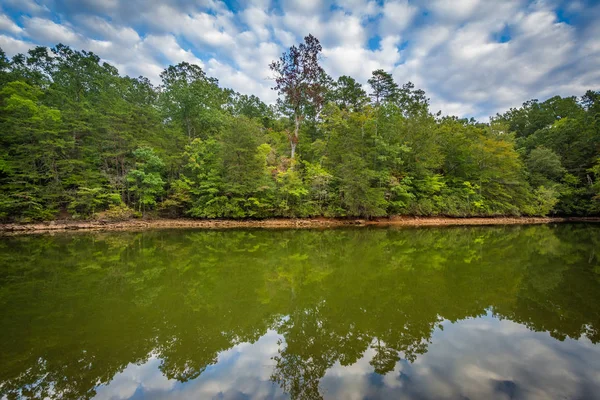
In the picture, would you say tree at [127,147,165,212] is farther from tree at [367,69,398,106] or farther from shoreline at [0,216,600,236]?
tree at [367,69,398,106]

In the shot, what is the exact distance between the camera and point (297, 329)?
4.42 m

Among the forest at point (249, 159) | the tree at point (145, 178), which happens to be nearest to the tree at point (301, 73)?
the forest at point (249, 159)

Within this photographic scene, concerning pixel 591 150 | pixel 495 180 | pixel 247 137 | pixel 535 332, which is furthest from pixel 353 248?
pixel 591 150

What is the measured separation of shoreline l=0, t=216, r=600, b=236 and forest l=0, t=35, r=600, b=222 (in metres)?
0.59

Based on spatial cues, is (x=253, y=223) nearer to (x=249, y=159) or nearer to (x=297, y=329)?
(x=249, y=159)

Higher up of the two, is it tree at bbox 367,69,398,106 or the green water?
tree at bbox 367,69,398,106

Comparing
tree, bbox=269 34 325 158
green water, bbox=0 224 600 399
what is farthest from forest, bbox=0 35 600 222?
green water, bbox=0 224 600 399

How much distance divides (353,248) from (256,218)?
34.2ft

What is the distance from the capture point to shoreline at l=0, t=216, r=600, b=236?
16.0 metres

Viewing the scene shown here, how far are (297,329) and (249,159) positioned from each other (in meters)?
16.4

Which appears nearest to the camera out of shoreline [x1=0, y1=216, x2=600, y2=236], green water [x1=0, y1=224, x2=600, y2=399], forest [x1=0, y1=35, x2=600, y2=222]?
green water [x1=0, y1=224, x2=600, y2=399]

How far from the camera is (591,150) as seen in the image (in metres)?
26.9

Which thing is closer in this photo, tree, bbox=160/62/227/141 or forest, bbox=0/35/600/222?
forest, bbox=0/35/600/222

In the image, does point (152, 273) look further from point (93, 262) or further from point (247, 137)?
point (247, 137)
